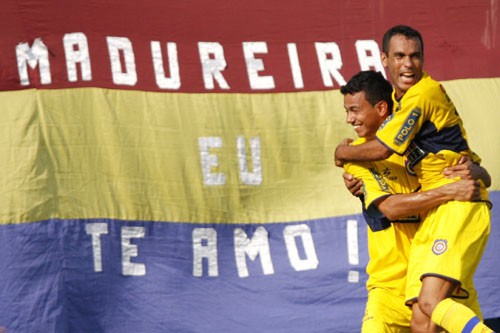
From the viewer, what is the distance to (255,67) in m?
6.98

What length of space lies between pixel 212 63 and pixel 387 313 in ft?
6.61

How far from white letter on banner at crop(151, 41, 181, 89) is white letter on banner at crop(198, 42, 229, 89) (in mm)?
158

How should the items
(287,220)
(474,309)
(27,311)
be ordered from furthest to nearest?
(287,220)
(27,311)
(474,309)

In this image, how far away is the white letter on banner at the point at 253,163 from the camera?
685 centimetres

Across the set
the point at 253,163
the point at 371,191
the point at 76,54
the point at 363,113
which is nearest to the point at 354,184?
the point at 371,191

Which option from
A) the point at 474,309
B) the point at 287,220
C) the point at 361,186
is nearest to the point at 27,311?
the point at 287,220

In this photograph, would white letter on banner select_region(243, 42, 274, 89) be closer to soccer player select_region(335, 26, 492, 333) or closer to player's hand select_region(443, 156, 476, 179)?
soccer player select_region(335, 26, 492, 333)

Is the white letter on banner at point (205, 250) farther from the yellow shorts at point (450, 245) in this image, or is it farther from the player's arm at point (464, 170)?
the player's arm at point (464, 170)

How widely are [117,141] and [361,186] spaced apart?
5.30 feet

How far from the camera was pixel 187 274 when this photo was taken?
673 centimetres

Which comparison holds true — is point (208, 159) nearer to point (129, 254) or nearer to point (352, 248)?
point (129, 254)

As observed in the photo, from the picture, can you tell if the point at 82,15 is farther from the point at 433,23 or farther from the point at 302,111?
the point at 433,23

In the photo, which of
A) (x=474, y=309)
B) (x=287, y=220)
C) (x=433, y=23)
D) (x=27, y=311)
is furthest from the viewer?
(x=433, y=23)

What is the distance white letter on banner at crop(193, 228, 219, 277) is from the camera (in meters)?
6.74
